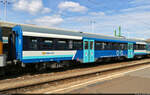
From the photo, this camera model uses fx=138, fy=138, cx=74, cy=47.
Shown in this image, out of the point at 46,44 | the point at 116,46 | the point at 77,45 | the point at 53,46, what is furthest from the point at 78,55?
the point at 116,46

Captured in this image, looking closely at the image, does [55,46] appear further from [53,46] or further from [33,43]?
[33,43]

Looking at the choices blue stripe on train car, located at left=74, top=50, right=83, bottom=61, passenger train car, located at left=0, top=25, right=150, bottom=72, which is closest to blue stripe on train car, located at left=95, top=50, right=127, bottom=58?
passenger train car, located at left=0, top=25, right=150, bottom=72

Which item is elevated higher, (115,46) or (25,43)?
(25,43)

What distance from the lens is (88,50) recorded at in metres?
11.9

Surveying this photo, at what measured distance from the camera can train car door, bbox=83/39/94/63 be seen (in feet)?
38.1

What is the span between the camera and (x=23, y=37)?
26.7ft

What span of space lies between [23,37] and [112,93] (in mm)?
5824

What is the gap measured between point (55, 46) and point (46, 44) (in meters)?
0.71

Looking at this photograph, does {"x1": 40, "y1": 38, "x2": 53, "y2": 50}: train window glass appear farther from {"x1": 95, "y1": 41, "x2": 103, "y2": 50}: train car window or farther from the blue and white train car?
{"x1": 95, "y1": 41, "x2": 103, "y2": 50}: train car window

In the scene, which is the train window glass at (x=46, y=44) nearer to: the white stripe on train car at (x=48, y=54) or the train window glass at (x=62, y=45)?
the white stripe on train car at (x=48, y=54)

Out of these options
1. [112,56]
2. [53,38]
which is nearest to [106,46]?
[112,56]

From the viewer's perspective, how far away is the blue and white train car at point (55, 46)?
8.29 metres

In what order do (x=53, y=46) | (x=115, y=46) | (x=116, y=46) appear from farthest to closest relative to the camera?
(x=116, y=46)
(x=115, y=46)
(x=53, y=46)

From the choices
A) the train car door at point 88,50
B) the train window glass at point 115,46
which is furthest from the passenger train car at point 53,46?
the train window glass at point 115,46
